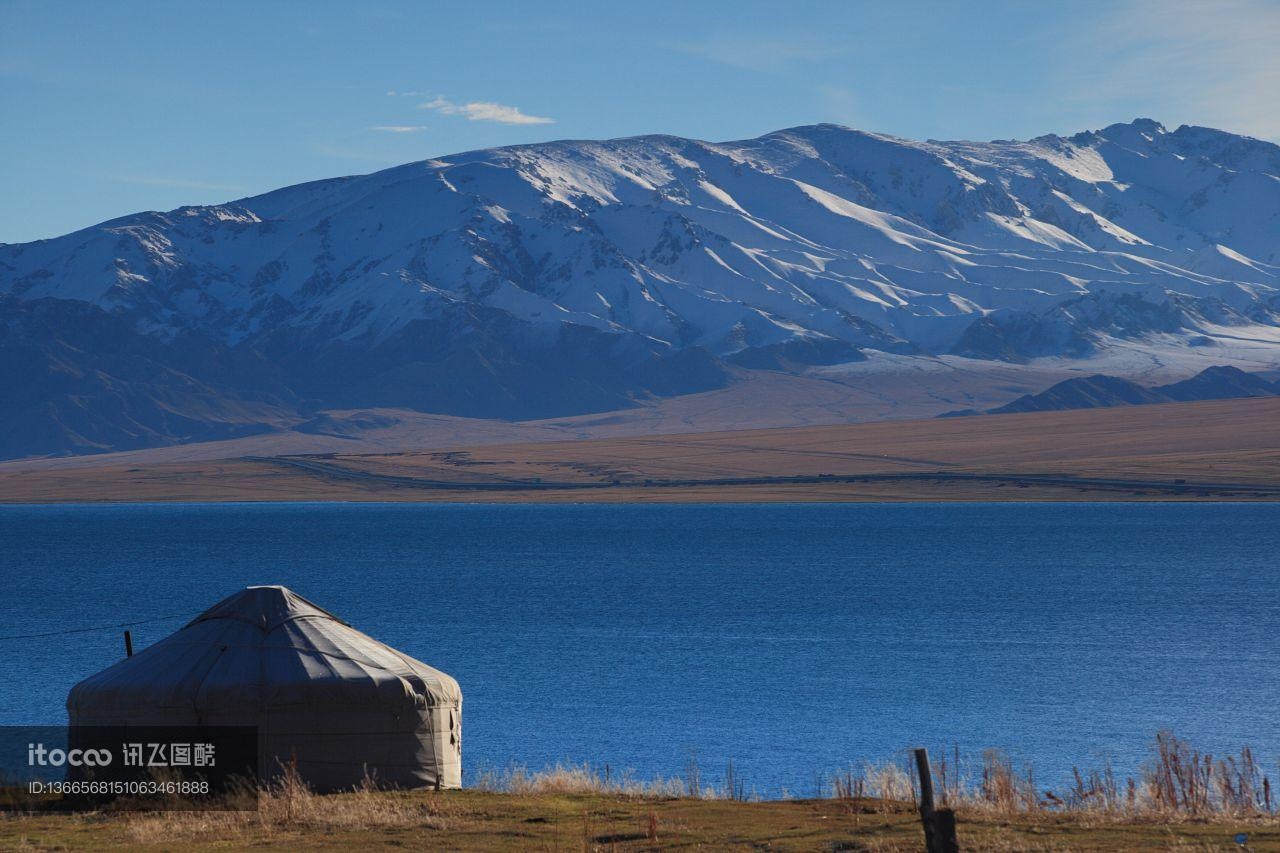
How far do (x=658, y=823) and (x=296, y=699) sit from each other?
6509 millimetres

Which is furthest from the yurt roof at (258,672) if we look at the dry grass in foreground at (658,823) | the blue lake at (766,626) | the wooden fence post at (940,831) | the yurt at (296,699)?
the wooden fence post at (940,831)

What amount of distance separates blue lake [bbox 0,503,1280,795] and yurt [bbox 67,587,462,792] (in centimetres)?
961

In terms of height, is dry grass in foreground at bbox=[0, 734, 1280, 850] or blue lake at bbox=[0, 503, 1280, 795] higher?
dry grass in foreground at bbox=[0, 734, 1280, 850]

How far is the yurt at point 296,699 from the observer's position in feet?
77.9

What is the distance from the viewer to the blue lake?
39625 mm

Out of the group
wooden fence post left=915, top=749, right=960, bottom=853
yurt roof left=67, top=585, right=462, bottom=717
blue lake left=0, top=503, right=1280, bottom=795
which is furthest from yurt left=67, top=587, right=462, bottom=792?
wooden fence post left=915, top=749, right=960, bottom=853

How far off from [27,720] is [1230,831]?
3122 cm

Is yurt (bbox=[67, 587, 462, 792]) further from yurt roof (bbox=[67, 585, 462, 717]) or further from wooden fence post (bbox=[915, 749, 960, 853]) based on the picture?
wooden fence post (bbox=[915, 749, 960, 853])

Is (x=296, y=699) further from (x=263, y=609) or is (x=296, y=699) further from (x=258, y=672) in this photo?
(x=263, y=609)

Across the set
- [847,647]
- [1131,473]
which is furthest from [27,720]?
[1131,473]

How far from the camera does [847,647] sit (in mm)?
57125

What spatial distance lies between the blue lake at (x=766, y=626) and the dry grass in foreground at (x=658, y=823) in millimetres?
10854

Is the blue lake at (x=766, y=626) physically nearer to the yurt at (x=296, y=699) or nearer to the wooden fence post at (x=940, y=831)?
the yurt at (x=296, y=699)

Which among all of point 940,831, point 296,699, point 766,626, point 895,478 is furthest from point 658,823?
point 895,478
